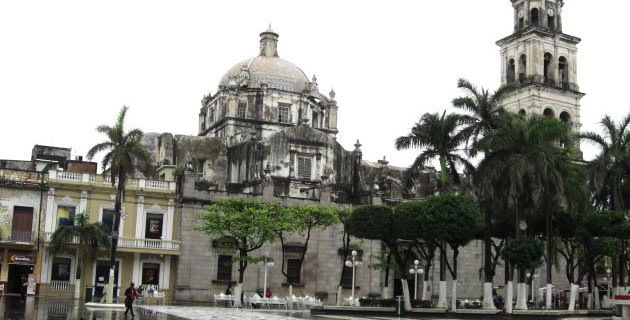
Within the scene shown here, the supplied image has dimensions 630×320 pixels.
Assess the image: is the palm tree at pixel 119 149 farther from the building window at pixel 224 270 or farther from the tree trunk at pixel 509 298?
the tree trunk at pixel 509 298

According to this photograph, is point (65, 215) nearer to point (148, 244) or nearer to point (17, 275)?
point (17, 275)

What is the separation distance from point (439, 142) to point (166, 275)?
19.2 m

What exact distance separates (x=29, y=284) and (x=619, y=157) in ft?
102

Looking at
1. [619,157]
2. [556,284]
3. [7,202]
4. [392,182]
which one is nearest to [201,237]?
[7,202]

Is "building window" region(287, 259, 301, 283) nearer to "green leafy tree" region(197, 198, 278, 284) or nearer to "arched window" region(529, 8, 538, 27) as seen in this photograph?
"green leafy tree" region(197, 198, 278, 284)

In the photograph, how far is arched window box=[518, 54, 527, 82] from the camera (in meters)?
65.0

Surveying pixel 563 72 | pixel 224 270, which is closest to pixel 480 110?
pixel 224 270

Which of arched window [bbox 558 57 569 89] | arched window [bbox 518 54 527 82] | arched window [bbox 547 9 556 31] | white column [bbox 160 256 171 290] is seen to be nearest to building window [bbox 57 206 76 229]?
white column [bbox 160 256 171 290]

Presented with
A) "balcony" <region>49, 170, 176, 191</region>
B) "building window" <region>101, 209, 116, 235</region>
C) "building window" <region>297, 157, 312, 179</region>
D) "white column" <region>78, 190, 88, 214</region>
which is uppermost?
"building window" <region>297, 157, 312, 179</region>

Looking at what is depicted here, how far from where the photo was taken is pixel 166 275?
48.6m

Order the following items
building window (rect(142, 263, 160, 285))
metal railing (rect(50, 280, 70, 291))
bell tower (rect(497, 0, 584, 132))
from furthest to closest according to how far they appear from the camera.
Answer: bell tower (rect(497, 0, 584, 132)) < building window (rect(142, 263, 160, 285)) < metal railing (rect(50, 280, 70, 291))

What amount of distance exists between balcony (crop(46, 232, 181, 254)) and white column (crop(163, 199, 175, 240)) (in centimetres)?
75

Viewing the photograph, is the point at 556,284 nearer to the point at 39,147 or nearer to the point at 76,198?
the point at 76,198

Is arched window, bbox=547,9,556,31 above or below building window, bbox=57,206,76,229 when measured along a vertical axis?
above
